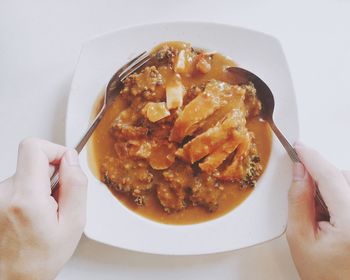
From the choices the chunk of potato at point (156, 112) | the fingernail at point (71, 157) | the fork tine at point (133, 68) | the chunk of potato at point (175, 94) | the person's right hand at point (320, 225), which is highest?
the fork tine at point (133, 68)

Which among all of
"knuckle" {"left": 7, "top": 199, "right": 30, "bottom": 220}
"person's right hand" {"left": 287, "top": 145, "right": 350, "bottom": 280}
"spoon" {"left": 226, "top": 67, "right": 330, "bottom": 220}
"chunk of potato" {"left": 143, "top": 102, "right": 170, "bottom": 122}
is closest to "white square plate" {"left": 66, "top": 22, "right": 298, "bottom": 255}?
"spoon" {"left": 226, "top": 67, "right": 330, "bottom": 220}

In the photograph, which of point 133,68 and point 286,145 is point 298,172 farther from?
point 133,68

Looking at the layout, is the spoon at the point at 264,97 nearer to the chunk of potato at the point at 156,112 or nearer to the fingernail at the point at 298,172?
the fingernail at the point at 298,172

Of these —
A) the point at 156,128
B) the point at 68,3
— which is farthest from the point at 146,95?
the point at 68,3

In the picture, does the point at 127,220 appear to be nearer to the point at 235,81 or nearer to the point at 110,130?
the point at 110,130

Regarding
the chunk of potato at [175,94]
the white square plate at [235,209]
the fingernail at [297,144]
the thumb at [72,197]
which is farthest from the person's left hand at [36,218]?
the fingernail at [297,144]

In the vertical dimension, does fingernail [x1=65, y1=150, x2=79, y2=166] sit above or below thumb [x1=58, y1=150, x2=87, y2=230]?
above

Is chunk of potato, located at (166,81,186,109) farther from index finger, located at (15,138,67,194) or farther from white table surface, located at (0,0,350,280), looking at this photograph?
index finger, located at (15,138,67,194)
